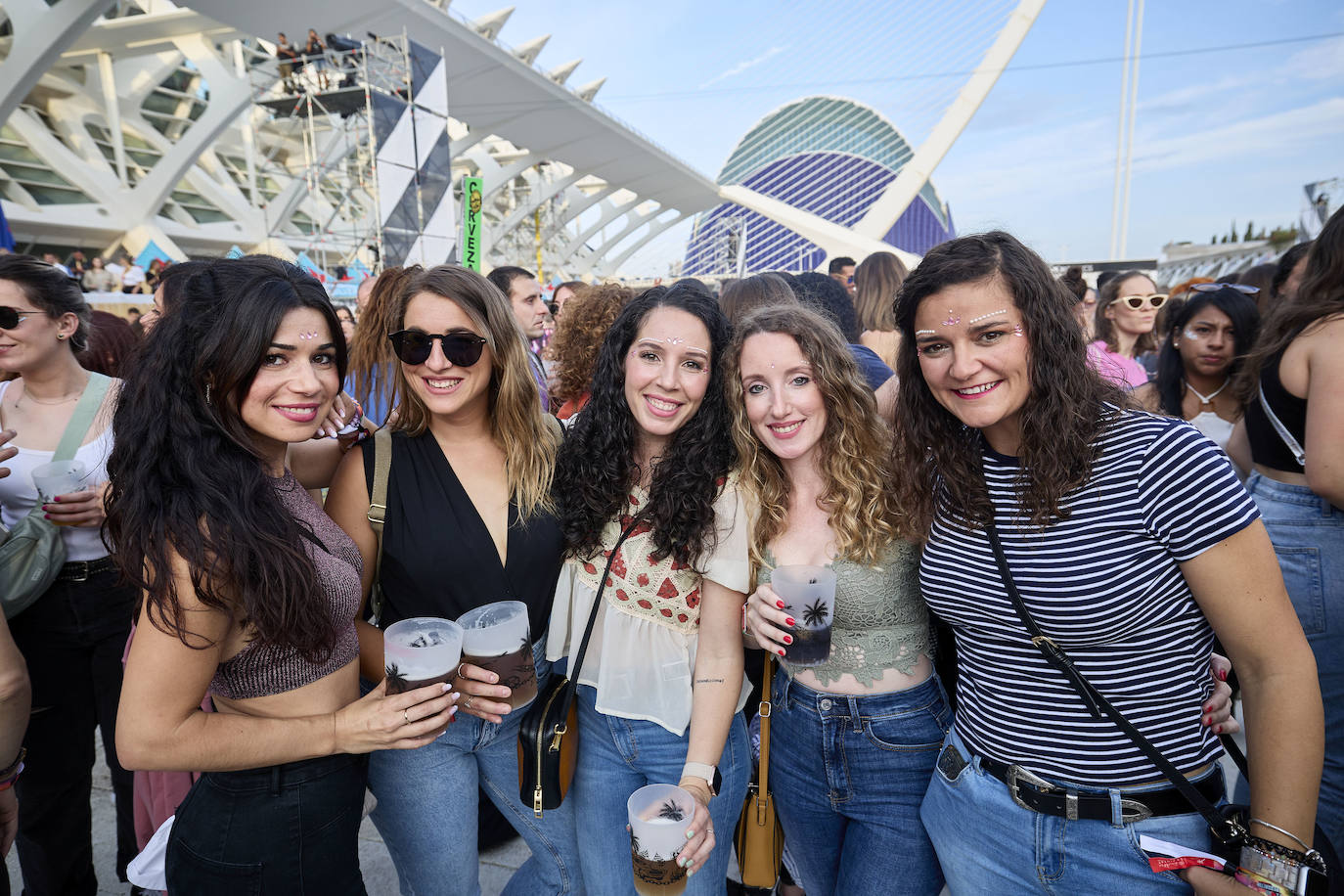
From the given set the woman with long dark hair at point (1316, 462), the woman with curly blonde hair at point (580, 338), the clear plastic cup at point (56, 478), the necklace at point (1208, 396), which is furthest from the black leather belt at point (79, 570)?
the necklace at point (1208, 396)

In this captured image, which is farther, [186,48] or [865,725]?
[186,48]

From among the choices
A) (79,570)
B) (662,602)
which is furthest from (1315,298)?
(79,570)

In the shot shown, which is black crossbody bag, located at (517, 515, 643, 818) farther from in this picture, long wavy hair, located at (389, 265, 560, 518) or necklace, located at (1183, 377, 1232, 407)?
necklace, located at (1183, 377, 1232, 407)

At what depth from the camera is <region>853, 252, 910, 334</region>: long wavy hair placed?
169 inches

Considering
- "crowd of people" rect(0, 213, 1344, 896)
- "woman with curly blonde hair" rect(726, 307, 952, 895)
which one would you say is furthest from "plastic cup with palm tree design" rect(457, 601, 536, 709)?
"woman with curly blonde hair" rect(726, 307, 952, 895)

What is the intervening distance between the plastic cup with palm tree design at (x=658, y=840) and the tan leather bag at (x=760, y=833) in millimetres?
372

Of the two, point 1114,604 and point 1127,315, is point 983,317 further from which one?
point 1127,315

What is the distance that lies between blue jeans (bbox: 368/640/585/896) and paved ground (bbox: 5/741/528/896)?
0.86m

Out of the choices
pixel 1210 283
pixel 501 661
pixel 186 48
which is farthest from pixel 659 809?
pixel 186 48

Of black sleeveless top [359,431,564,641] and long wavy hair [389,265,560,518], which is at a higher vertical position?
long wavy hair [389,265,560,518]

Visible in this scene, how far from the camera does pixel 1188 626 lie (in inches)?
55.6

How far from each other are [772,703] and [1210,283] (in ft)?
11.3

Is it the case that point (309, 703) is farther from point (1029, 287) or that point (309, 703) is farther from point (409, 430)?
point (1029, 287)

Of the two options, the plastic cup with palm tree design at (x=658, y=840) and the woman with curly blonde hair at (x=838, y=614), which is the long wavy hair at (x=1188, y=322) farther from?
the plastic cup with palm tree design at (x=658, y=840)
